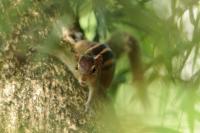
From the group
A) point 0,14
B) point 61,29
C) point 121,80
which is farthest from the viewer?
point 121,80

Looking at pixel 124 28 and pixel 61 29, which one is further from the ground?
pixel 61 29

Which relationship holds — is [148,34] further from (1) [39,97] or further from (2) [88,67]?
(1) [39,97]

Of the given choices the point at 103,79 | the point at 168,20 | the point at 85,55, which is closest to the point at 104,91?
the point at 103,79

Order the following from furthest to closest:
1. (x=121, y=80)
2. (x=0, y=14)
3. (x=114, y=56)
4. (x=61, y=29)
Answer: (x=121, y=80), (x=114, y=56), (x=61, y=29), (x=0, y=14)

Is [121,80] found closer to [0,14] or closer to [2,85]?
[2,85]

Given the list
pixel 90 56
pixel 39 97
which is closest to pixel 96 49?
pixel 90 56

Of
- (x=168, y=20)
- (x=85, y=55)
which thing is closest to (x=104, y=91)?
(x=85, y=55)

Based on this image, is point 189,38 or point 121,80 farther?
point 121,80

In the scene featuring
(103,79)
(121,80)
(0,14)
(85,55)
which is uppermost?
(0,14)
